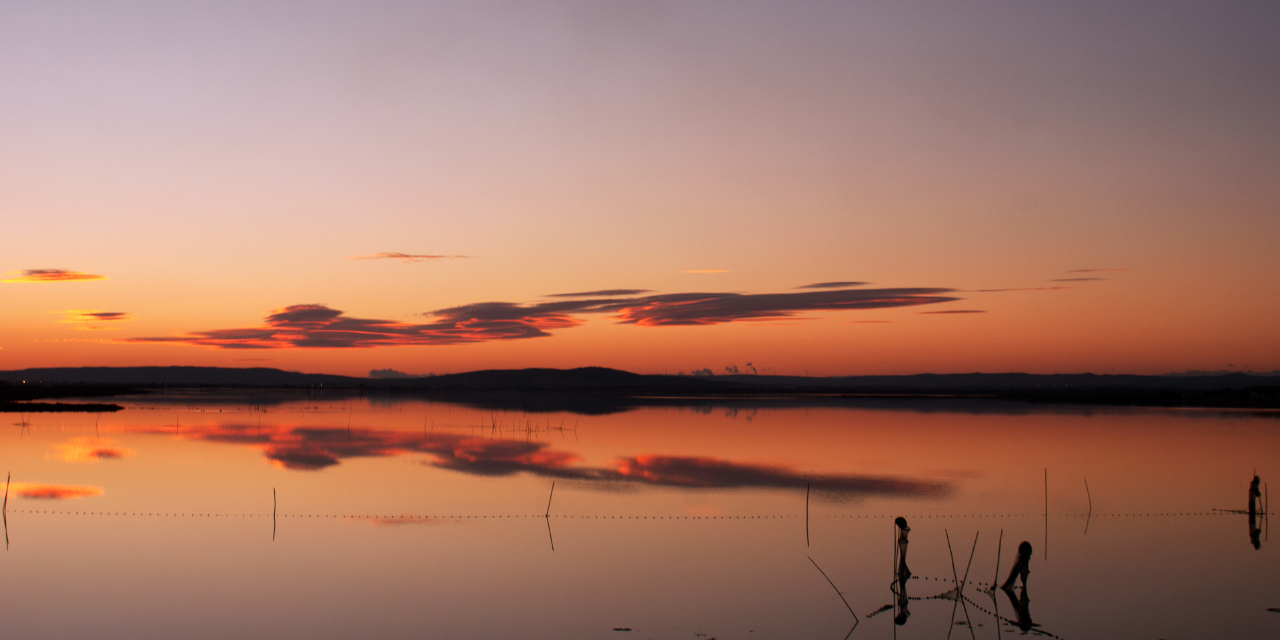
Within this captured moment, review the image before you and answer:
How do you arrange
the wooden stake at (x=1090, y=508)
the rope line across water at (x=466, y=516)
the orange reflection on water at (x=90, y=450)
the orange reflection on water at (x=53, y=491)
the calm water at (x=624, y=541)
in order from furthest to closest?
the orange reflection on water at (x=90, y=450), the orange reflection on water at (x=53, y=491), the rope line across water at (x=466, y=516), the wooden stake at (x=1090, y=508), the calm water at (x=624, y=541)

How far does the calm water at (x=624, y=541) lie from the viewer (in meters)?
11.7

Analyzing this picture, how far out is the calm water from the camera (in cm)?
1172

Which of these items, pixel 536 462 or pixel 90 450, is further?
pixel 90 450

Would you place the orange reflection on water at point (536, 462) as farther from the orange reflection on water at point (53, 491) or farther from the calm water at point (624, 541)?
the orange reflection on water at point (53, 491)

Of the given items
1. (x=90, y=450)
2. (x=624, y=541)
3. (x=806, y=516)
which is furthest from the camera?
(x=90, y=450)

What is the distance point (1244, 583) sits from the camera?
45.1 ft

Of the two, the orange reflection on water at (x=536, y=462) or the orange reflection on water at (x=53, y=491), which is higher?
the orange reflection on water at (x=536, y=462)

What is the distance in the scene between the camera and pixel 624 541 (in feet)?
54.7

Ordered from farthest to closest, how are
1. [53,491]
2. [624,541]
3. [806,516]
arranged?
[53,491], [806,516], [624,541]

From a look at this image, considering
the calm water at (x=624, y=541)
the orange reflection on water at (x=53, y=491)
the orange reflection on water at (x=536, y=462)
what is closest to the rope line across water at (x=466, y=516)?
the calm water at (x=624, y=541)

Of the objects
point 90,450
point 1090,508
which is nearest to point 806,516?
point 1090,508

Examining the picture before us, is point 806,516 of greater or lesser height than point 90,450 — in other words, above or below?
above

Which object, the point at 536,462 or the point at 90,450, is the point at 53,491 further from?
the point at 536,462

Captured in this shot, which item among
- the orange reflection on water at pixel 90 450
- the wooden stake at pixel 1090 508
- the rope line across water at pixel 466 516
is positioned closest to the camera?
the wooden stake at pixel 1090 508
